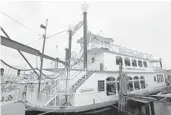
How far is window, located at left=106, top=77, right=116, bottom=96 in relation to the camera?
8586 mm

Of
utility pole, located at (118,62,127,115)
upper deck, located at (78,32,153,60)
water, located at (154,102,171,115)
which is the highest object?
upper deck, located at (78,32,153,60)

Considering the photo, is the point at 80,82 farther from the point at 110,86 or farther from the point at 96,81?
the point at 110,86

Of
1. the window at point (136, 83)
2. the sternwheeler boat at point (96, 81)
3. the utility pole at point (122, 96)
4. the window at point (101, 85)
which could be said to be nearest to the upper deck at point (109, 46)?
the sternwheeler boat at point (96, 81)

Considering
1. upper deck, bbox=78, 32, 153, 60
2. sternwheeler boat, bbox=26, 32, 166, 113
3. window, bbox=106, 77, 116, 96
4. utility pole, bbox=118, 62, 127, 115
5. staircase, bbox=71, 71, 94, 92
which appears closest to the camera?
sternwheeler boat, bbox=26, 32, 166, 113

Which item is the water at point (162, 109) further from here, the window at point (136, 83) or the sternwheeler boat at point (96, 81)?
the window at point (136, 83)

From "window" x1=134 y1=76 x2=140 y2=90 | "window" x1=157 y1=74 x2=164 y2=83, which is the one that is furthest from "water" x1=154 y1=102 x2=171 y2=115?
"window" x1=157 y1=74 x2=164 y2=83

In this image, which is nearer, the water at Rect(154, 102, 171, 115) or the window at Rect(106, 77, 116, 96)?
the water at Rect(154, 102, 171, 115)

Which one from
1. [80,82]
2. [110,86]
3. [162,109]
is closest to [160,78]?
[162,109]

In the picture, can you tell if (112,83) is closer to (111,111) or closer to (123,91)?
(123,91)

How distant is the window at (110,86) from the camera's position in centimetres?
859

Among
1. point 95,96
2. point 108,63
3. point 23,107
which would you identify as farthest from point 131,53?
point 23,107

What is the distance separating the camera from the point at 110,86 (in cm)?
934

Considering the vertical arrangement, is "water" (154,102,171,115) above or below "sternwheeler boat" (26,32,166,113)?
below

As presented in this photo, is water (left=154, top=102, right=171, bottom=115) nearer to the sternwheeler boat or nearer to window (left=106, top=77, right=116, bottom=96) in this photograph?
the sternwheeler boat
